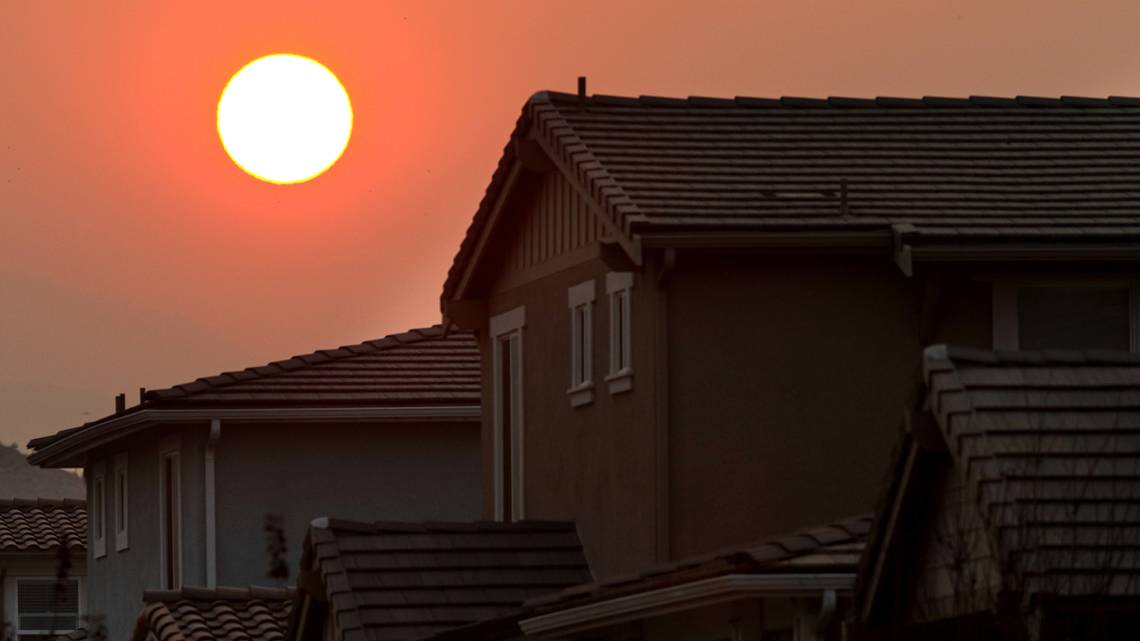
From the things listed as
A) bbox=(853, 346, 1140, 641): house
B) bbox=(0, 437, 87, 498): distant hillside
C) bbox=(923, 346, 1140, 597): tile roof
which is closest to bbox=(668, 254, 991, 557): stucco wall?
bbox=(853, 346, 1140, 641): house

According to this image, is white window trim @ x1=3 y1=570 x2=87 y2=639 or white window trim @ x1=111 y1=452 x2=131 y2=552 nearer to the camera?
white window trim @ x1=111 y1=452 x2=131 y2=552

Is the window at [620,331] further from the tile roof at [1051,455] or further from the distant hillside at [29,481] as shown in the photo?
the distant hillside at [29,481]

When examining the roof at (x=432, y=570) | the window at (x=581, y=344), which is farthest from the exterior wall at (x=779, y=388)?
the roof at (x=432, y=570)

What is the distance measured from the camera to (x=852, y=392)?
2148 cm

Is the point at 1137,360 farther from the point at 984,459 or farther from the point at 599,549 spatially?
the point at 599,549

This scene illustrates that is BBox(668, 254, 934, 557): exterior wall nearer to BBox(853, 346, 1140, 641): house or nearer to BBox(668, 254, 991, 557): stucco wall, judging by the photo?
BBox(668, 254, 991, 557): stucco wall

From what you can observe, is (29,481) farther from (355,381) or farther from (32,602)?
(355,381)

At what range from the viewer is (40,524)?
45.4 meters

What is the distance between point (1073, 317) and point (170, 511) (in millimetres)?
15967

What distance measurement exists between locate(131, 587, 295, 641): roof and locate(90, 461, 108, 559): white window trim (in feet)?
35.3

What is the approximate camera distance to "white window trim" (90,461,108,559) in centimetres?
3797

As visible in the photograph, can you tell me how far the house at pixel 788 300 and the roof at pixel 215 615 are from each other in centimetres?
461

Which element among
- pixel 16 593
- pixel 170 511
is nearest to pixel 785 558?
pixel 170 511

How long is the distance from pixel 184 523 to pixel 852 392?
46.3ft
